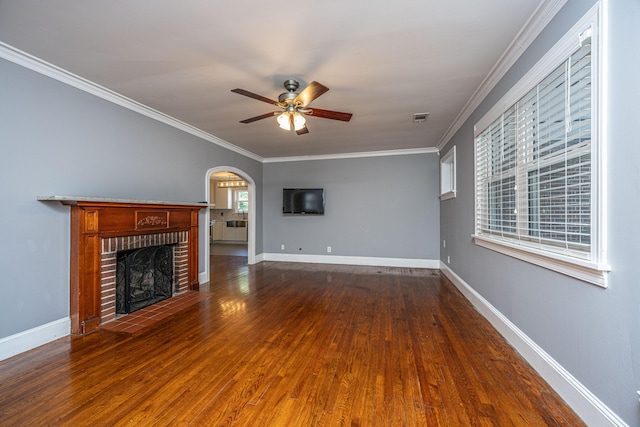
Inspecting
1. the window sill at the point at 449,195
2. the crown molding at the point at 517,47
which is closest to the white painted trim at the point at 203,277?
the window sill at the point at 449,195

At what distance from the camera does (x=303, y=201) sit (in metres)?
6.25

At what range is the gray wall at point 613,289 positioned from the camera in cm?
123

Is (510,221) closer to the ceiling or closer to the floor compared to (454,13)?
closer to the floor

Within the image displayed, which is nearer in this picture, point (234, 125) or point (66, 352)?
point (66, 352)

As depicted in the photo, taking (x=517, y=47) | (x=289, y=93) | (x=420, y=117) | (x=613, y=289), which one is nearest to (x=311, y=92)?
(x=289, y=93)

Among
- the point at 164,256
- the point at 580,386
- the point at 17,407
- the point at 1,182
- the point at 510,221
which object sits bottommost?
the point at 17,407

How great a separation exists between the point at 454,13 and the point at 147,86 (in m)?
2.99

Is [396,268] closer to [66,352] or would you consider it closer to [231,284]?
[231,284]

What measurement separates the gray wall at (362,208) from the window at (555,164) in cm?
294

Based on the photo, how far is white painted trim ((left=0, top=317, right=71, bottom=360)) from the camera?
222 cm

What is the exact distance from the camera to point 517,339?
2285 mm

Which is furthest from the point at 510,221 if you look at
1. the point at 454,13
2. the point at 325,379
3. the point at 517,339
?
the point at 325,379

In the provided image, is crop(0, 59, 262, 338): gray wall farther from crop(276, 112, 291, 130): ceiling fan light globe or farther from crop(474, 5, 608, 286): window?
crop(474, 5, 608, 286): window

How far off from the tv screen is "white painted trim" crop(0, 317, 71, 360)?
426 cm
